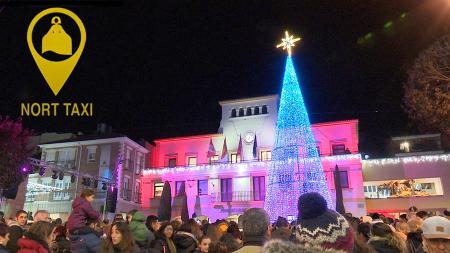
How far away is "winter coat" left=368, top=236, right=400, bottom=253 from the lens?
4.53m

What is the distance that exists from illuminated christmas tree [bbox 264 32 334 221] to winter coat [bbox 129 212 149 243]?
15.8m

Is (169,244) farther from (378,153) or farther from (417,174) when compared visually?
(378,153)

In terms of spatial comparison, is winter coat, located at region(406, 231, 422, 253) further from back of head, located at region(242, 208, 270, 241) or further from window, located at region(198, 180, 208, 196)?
window, located at region(198, 180, 208, 196)

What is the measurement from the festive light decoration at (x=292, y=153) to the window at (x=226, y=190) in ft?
32.4

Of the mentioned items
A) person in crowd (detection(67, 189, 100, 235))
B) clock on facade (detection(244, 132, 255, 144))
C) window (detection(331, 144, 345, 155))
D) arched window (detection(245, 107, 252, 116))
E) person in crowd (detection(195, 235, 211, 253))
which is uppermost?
arched window (detection(245, 107, 252, 116))

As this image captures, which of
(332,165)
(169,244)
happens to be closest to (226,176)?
(332,165)

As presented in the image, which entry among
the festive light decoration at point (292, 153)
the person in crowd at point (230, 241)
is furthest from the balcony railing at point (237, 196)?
the person in crowd at point (230, 241)

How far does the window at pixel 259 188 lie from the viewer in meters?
30.3

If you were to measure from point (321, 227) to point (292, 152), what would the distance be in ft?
60.9

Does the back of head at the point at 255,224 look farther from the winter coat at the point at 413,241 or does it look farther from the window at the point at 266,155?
the window at the point at 266,155

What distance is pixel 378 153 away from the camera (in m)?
32.4

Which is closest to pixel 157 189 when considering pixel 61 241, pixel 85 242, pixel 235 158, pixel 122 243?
pixel 235 158

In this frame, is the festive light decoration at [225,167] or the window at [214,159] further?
the window at [214,159]

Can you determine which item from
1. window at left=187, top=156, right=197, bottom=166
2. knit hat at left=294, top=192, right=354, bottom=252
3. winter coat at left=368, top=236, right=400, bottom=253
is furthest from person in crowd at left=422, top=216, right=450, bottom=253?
window at left=187, top=156, right=197, bottom=166
